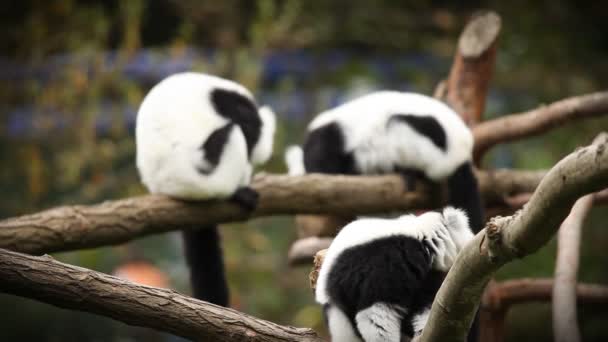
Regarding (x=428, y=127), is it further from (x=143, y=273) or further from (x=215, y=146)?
(x=143, y=273)

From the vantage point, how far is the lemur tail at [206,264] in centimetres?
409

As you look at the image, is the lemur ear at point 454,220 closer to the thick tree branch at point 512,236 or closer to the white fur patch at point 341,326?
the white fur patch at point 341,326

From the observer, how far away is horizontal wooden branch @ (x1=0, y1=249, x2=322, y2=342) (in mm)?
2322

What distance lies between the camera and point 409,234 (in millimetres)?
2760

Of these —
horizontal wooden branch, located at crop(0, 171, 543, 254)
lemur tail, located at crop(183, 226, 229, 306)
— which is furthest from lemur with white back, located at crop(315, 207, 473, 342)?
horizontal wooden branch, located at crop(0, 171, 543, 254)

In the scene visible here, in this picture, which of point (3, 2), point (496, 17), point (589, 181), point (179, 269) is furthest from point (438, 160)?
point (3, 2)

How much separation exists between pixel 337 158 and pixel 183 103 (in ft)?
4.28

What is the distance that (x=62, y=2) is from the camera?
23.8 ft

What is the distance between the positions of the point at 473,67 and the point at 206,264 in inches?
102

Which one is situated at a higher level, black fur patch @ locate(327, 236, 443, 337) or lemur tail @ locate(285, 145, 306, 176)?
black fur patch @ locate(327, 236, 443, 337)

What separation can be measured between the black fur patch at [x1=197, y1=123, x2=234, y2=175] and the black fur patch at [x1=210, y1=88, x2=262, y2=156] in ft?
0.56

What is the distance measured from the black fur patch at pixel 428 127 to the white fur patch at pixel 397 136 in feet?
0.08

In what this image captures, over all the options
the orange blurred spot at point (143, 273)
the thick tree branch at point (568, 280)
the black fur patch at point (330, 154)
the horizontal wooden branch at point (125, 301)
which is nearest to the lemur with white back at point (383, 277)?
the horizontal wooden branch at point (125, 301)

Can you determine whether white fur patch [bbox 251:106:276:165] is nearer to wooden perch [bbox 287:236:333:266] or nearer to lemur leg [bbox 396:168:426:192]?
wooden perch [bbox 287:236:333:266]
